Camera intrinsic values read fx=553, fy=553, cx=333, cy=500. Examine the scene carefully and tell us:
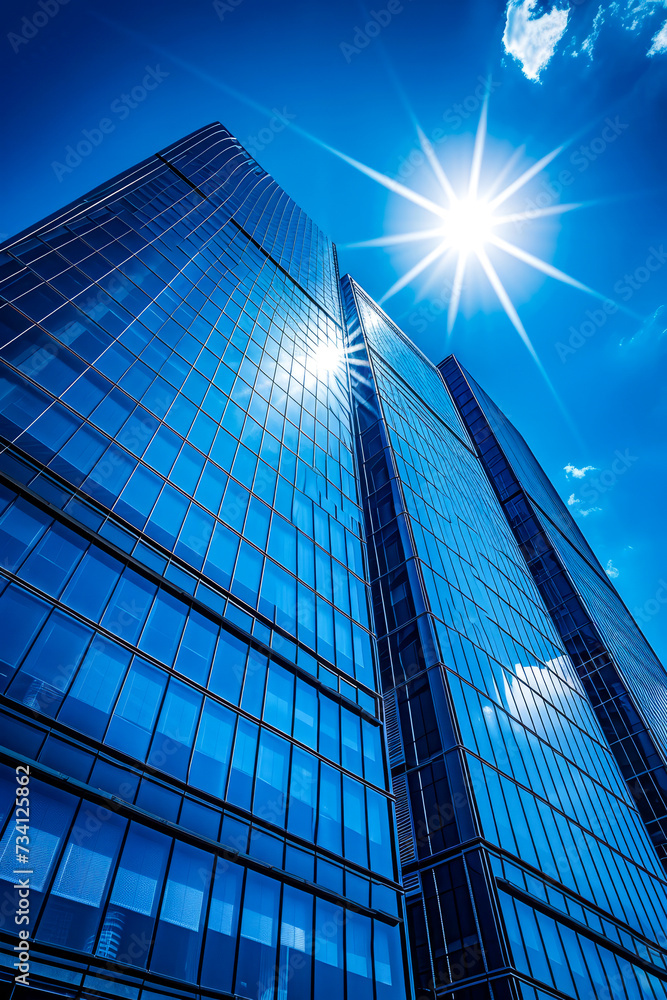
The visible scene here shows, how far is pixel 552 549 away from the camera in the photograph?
6194cm

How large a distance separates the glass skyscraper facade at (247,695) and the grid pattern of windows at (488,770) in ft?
0.48

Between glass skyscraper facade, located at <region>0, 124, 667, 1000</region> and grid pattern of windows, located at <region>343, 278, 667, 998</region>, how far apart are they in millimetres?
145

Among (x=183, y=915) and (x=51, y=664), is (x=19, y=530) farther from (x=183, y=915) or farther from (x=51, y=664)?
(x=183, y=915)

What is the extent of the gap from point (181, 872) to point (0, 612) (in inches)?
288

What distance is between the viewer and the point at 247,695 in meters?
17.5

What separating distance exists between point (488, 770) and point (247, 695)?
12.6 metres

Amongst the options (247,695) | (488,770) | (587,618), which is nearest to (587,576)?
(587,618)

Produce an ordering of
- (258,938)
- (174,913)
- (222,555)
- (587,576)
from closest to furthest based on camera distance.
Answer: (174,913), (258,938), (222,555), (587,576)

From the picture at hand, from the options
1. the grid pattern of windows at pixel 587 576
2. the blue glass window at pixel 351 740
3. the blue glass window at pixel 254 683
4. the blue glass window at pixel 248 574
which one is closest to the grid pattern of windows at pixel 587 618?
the grid pattern of windows at pixel 587 576

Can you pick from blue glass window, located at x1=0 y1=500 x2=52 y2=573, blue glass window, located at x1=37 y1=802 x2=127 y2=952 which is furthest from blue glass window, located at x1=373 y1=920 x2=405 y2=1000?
blue glass window, located at x1=0 y1=500 x2=52 y2=573

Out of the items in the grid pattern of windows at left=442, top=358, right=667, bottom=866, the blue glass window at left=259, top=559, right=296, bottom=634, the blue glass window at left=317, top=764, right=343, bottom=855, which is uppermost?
the grid pattern of windows at left=442, top=358, right=667, bottom=866

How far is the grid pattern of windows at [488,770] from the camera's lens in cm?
2022

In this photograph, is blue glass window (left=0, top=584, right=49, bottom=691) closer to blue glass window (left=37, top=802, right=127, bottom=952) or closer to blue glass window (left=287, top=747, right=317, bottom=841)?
blue glass window (left=37, top=802, right=127, bottom=952)

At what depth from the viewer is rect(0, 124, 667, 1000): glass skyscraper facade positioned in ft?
40.4
